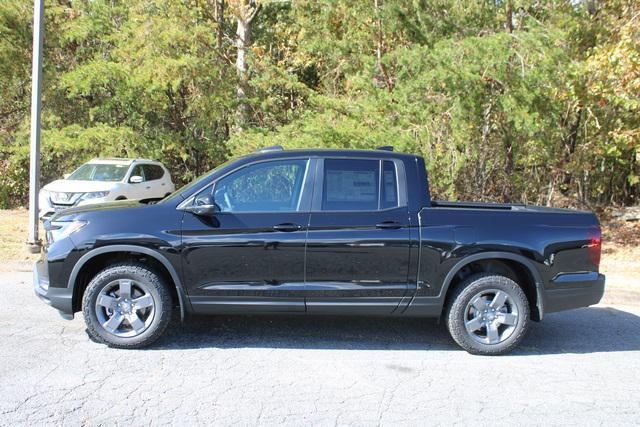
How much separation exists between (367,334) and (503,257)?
153 centimetres

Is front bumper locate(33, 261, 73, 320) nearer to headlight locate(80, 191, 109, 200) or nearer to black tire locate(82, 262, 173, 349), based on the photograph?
black tire locate(82, 262, 173, 349)

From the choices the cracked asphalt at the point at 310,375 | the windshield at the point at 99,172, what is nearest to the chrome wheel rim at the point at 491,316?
the cracked asphalt at the point at 310,375

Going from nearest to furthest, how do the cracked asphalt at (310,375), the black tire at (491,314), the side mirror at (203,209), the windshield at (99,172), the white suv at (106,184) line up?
the cracked asphalt at (310,375)
the side mirror at (203,209)
the black tire at (491,314)
the white suv at (106,184)
the windshield at (99,172)

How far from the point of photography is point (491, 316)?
5.00 m

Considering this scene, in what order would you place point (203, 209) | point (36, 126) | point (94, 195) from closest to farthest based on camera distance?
point (203, 209) → point (36, 126) → point (94, 195)

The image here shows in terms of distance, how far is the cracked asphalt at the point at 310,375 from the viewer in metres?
3.72

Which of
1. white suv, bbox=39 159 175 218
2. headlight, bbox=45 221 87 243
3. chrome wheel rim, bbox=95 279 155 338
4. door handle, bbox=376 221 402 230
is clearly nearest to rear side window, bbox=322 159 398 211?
door handle, bbox=376 221 402 230

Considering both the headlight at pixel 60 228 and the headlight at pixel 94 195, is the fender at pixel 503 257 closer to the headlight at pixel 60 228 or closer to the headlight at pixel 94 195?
the headlight at pixel 60 228

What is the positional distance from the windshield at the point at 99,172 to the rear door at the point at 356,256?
9449 millimetres

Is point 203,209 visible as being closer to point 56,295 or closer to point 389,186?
point 56,295

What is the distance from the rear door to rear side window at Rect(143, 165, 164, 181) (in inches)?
395

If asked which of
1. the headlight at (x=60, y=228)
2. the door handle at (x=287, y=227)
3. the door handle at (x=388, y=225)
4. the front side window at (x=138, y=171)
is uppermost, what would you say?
the front side window at (x=138, y=171)

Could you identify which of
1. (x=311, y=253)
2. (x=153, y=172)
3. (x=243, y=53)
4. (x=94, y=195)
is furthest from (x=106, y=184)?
(x=311, y=253)

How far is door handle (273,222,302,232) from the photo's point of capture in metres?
4.83
